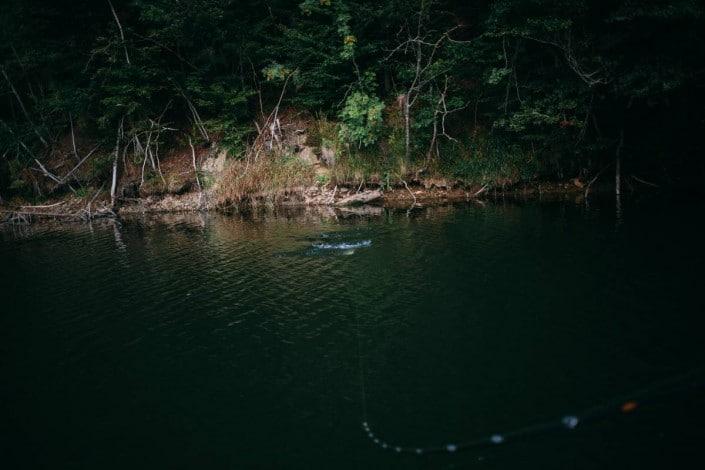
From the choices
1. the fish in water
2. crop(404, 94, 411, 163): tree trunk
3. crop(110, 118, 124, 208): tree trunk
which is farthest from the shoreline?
the fish in water

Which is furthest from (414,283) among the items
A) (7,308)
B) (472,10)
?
(472,10)

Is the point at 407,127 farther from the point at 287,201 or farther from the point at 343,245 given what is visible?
the point at 343,245

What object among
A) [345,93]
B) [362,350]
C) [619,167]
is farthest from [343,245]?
[619,167]

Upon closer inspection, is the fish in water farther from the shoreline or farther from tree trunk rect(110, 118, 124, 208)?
tree trunk rect(110, 118, 124, 208)

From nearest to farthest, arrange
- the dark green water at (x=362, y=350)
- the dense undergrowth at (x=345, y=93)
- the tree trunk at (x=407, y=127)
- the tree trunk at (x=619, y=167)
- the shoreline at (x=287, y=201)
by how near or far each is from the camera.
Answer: the dark green water at (x=362, y=350) < the dense undergrowth at (x=345, y=93) < the tree trunk at (x=619, y=167) < the shoreline at (x=287, y=201) < the tree trunk at (x=407, y=127)

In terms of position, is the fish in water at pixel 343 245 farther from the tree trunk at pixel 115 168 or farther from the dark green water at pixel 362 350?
the tree trunk at pixel 115 168

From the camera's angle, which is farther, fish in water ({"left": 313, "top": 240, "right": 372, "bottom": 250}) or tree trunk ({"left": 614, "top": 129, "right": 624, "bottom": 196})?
tree trunk ({"left": 614, "top": 129, "right": 624, "bottom": 196})

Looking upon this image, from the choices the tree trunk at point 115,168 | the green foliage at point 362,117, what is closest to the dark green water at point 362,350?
the green foliage at point 362,117
